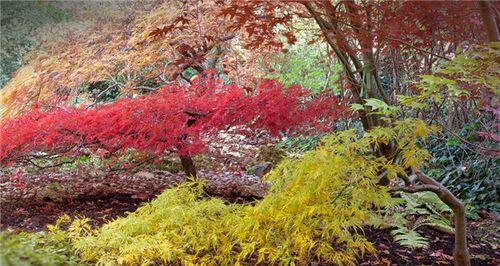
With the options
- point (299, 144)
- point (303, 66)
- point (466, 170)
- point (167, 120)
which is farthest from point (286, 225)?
point (303, 66)

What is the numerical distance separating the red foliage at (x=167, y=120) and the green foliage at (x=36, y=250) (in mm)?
914

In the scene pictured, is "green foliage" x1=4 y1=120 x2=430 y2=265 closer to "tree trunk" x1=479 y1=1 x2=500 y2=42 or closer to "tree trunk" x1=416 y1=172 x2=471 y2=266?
"tree trunk" x1=416 y1=172 x2=471 y2=266

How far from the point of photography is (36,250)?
192cm

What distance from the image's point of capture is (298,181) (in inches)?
84.8

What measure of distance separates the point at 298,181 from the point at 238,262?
1.44 ft

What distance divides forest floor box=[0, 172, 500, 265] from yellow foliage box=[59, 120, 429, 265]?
1.35 ft

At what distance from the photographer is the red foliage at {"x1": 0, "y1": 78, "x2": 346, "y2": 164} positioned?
3232 millimetres

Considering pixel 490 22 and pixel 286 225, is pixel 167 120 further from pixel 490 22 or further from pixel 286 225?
pixel 490 22

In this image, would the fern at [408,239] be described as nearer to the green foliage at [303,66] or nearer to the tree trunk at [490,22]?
the tree trunk at [490,22]

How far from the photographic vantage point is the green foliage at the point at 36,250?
1.23 metres

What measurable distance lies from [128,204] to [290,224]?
2.02 meters

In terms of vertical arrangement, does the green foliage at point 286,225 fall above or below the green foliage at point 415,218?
above

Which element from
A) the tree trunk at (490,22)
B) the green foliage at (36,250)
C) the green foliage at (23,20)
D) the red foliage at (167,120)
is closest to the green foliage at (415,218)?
the red foliage at (167,120)

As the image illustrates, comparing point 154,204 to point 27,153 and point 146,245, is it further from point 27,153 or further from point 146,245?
point 27,153
